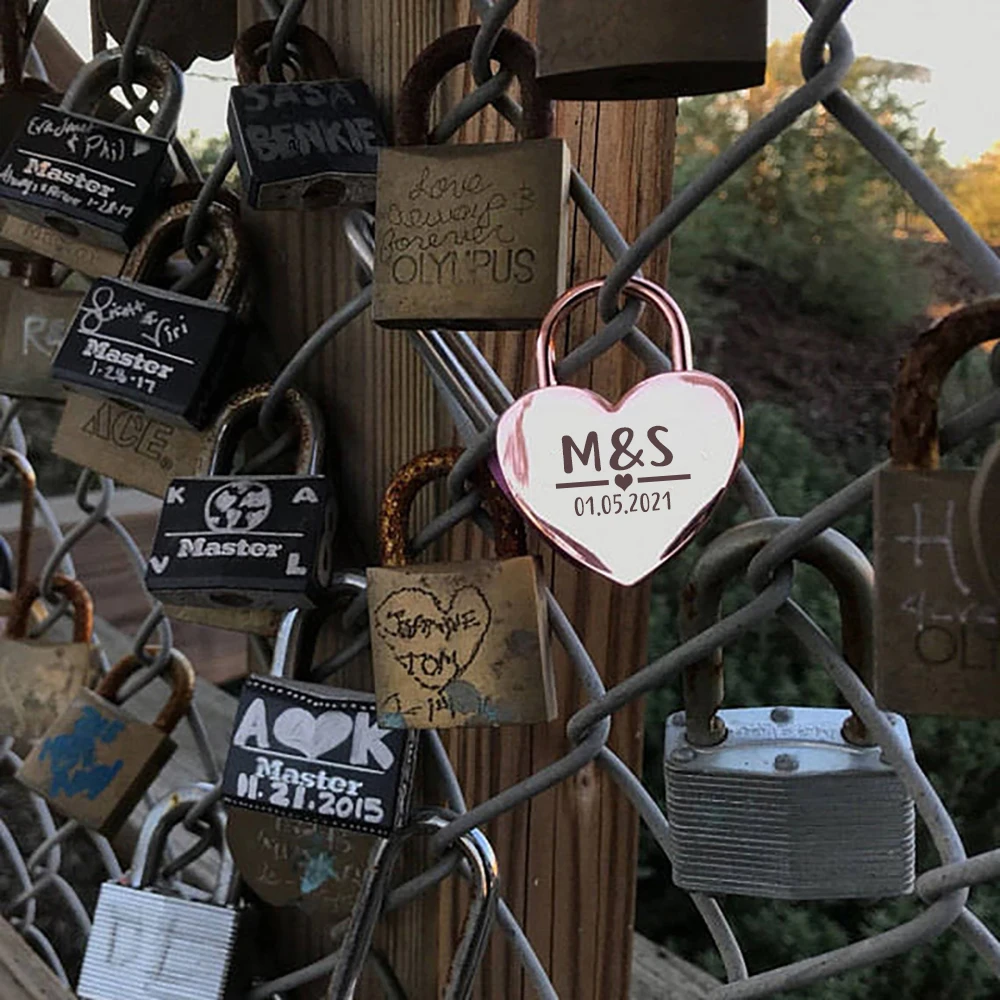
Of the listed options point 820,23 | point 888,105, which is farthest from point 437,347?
point 888,105

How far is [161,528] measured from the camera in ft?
1.96

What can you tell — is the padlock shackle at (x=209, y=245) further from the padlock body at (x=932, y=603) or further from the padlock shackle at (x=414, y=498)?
the padlock body at (x=932, y=603)

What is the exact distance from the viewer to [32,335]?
2.55ft

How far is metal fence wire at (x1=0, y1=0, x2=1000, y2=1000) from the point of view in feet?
1.19

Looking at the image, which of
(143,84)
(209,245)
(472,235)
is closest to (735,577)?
Result: (472,235)

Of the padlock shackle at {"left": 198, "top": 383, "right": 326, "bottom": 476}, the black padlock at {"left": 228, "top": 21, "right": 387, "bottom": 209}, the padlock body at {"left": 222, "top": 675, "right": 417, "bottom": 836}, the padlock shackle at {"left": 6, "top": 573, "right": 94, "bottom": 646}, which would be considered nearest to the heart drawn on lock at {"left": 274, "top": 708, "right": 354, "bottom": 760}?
the padlock body at {"left": 222, "top": 675, "right": 417, "bottom": 836}

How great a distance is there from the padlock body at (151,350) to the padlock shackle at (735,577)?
0.29 meters

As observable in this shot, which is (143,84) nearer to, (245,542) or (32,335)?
(32,335)

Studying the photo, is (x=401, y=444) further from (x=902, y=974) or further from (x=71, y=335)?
(x=902, y=974)

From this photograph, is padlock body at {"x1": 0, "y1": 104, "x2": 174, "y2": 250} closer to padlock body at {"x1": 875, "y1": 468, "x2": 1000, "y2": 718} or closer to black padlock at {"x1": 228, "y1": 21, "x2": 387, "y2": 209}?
black padlock at {"x1": 228, "y1": 21, "x2": 387, "y2": 209}

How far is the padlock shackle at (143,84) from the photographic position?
2.23ft

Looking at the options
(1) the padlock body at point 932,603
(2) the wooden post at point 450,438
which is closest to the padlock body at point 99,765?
(2) the wooden post at point 450,438

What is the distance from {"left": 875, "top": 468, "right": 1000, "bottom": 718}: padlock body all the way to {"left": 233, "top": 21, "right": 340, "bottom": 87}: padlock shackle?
0.34 metres

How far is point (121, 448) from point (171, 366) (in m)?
0.08
